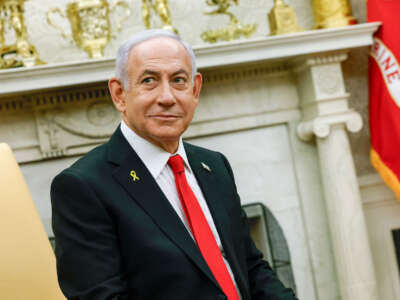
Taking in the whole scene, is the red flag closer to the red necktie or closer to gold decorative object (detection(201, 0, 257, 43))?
gold decorative object (detection(201, 0, 257, 43))

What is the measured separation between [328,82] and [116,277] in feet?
7.10

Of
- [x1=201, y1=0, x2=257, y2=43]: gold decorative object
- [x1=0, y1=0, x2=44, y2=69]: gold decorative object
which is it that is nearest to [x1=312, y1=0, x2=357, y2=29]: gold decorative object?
[x1=201, y1=0, x2=257, y2=43]: gold decorative object

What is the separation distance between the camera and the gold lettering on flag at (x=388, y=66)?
292cm

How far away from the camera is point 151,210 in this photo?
1.32 meters

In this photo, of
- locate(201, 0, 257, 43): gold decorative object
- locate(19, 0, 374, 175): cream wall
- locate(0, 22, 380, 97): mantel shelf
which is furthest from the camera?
locate(19, 0, 374, 175): cream wall

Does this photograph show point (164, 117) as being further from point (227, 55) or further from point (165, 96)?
point (227, 55)

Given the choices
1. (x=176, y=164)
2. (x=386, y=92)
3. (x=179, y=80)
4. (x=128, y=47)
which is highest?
(x=128, y=47)

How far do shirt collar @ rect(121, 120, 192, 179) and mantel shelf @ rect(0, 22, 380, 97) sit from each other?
54.6 inches

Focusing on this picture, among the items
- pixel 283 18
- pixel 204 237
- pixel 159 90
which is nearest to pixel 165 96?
pixel 159 90

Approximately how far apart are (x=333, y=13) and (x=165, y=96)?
2.02 metres

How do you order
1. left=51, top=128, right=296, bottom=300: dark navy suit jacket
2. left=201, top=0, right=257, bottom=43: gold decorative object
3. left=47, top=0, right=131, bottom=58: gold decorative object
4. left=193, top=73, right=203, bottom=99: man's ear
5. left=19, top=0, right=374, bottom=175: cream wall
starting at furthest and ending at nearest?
left=19, top=0, right=374, bottom=175: cream wall
left=201, top=0, right=257, bottom=43: gold decorative object
left=47, top=0, right=131, bottom=58: gold decorative object
left=193, top=73, right=203, bottom=99: man's ear
left=51, top=128, right=296, bottom=300: dark navy suit jacket

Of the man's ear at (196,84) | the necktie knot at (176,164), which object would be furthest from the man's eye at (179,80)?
the necktie knot at (176,164)

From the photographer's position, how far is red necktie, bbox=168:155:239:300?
1.35 meters

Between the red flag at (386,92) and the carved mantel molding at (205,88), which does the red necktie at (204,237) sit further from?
the red flag at (386,92)
